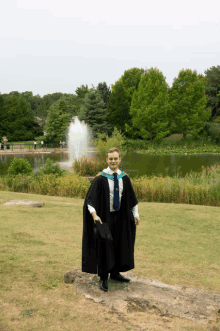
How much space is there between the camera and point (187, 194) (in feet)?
36.0

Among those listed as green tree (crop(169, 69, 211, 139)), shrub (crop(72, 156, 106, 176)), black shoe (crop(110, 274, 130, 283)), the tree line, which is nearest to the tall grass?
shrub (crop(72, 156, 106, 176))

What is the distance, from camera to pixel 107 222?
11.8ft

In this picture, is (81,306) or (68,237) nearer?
(81,306)

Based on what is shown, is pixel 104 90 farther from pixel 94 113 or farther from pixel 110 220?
pixel 110 220

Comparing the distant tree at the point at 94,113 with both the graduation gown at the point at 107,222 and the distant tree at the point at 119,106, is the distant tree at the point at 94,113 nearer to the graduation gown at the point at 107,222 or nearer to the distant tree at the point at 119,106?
the distant tree at the point at 119,106

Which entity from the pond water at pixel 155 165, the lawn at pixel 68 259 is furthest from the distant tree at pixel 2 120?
the lawn at pixel 68 259

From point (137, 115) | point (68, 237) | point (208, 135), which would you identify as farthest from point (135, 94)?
point (68, 237)

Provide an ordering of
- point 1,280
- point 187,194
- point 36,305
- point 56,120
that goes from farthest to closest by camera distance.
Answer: point 56,120
point 187,194
point 1,280
point 36,305

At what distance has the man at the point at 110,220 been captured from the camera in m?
3.60

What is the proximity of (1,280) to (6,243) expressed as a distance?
1459 millimetres

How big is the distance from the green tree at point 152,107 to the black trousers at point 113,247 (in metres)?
40.0

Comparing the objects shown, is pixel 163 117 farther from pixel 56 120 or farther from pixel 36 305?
pixel 36 305

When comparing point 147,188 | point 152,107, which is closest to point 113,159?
Answer: point 147,188

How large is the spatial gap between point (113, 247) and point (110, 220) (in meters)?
0.34
